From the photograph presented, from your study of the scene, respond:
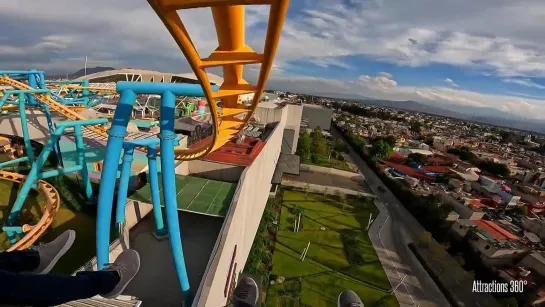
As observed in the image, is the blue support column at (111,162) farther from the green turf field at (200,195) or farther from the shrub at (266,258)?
the shrub at (266,258)

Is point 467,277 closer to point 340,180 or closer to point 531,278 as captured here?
point 531,278

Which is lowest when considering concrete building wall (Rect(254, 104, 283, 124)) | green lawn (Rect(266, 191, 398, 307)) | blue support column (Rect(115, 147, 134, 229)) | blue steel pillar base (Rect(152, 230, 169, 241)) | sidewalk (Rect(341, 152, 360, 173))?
green lawn (Rect(266, 191, 398, 307))

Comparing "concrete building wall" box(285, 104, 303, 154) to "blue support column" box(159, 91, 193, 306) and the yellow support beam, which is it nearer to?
"blue support column" box(159, 91, 193, 306)

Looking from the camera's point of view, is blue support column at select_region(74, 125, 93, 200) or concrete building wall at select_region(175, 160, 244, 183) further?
concrete building wall at select_region(175, 160, 244, 183)

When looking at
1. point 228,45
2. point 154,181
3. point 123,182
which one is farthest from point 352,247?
point 228,45

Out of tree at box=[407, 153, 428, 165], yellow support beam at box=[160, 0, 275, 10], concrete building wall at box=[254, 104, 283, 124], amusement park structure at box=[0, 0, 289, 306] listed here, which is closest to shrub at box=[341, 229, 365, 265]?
amusement park structure at box=[0, 0, 289, 306]

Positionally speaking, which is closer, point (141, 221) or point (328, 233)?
point (141, 221)

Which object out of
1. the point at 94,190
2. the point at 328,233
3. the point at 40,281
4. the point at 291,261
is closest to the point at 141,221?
the point at 94,190

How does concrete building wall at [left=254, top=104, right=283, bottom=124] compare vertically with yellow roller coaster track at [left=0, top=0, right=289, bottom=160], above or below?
below
